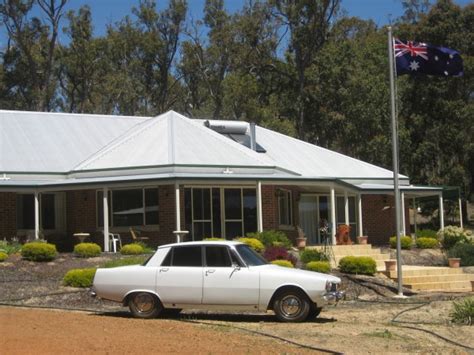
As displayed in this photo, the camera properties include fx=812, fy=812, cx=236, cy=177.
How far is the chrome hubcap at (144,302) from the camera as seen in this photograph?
47.8 ft

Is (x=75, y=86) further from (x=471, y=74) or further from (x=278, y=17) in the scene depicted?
(x=471, y=74)

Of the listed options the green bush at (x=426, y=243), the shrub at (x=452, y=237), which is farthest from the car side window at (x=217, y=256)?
the green bush at (x=426, y=243)

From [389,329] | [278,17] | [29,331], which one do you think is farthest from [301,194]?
[278,17]

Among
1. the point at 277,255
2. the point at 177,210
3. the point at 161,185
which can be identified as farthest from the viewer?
the point at 161,185

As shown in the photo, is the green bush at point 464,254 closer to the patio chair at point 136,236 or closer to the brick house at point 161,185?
the brick house at point 161,185

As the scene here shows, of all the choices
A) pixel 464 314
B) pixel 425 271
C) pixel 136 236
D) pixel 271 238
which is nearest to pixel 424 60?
pixel 425 271

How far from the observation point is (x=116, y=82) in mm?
57719

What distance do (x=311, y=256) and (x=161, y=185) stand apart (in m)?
6.56

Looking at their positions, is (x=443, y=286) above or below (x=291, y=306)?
below

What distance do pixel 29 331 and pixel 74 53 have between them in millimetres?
48345

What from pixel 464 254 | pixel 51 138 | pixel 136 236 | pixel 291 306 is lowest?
pixel 291 306

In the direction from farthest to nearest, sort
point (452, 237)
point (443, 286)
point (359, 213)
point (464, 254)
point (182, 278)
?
point (359, 213)
point (452, 237)
point (464, 254)
point (443, 286)
point (182, 278)

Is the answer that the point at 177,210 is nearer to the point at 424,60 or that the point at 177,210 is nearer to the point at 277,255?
the point at 277,255

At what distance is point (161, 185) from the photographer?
90.0 feet
